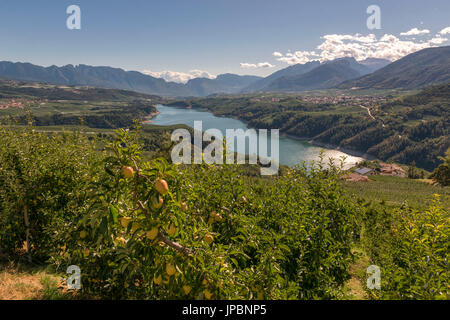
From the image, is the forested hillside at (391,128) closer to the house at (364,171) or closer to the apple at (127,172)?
the house at (364,171)

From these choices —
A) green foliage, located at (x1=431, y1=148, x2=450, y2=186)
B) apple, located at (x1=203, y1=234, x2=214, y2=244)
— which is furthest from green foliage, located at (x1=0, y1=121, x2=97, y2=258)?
green foliage, located at (x1=431, y1=148, x2=450, y2=186)

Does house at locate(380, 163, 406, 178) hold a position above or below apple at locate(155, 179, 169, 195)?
below

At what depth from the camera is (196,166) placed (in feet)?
16.8

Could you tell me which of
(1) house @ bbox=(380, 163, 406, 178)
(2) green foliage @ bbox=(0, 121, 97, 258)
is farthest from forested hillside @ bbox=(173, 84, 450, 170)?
(2) green foliage @ bbox=(0, 121, 97, 258)

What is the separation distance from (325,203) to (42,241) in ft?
21.3

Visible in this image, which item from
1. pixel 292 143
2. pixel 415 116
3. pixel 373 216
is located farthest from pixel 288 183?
pixel 415 116

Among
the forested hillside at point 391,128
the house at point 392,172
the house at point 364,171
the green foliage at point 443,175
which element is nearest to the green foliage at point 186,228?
the green foliage at point 443,175

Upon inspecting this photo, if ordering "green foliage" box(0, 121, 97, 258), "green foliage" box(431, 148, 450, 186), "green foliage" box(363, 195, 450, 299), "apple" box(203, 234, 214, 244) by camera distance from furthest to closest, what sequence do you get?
"green foliage" box(431, 148, 450, 186) → "green foliage" box(0, 121, 97, 258) → "apple" box(203, 234, 214, 244) → "green foliage" box(363, 195, 450, 299)

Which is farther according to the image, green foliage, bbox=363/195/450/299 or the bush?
green foliage, bbox=363/195/450/299

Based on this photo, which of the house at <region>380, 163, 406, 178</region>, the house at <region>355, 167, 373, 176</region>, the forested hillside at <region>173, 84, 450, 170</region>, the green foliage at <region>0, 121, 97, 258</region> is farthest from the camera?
the forested hillside at <region>173, 84, 450, 170</region>

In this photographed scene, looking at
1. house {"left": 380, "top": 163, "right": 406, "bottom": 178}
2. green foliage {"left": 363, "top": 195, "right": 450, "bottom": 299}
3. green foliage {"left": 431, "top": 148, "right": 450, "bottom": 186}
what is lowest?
house {"left": 380, "top": 163, "right": 406, "bottom": 178}

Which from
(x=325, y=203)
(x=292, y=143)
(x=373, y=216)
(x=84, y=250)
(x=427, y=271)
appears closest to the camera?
(x=427, y=271)

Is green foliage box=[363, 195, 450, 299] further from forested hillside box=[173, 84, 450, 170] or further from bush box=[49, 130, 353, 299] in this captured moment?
forested hillside box=[173, 84, 450, 170]

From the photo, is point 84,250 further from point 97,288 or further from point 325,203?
point 325,203
